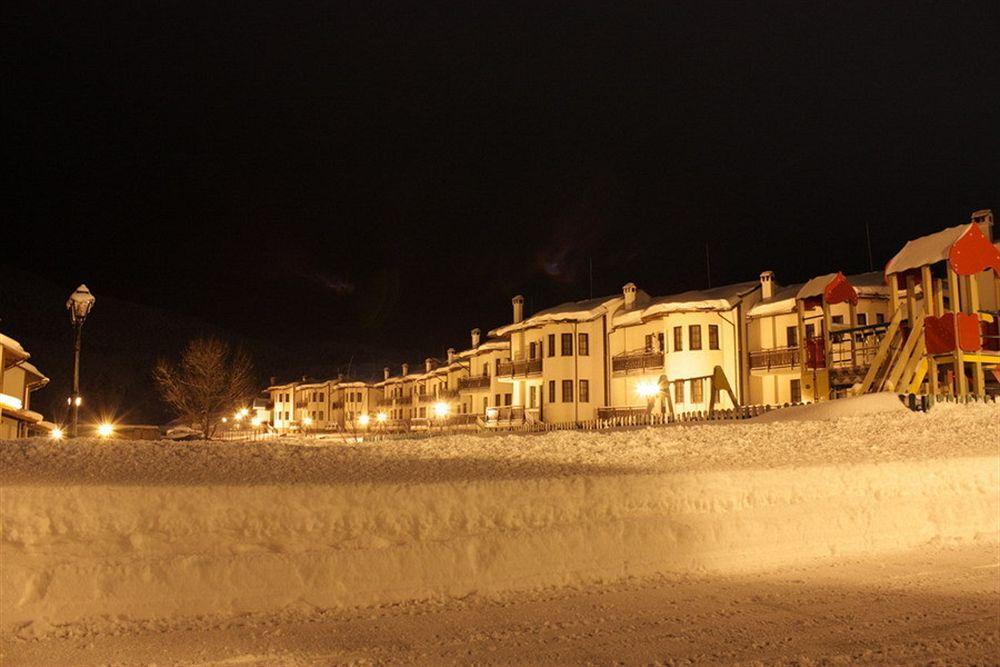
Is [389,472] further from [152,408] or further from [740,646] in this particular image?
[152,408]

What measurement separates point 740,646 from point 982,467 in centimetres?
883

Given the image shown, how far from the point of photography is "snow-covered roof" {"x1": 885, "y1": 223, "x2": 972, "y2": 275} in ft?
74.7

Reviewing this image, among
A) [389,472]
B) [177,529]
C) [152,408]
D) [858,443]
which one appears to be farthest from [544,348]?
[152,408]

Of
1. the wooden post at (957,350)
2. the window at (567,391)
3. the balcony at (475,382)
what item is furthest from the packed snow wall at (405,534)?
the balcony at (475,382)

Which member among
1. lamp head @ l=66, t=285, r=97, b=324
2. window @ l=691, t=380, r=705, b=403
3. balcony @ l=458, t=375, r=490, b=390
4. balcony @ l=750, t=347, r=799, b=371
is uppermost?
balcony @ l=458, t=375, r=490, b=390

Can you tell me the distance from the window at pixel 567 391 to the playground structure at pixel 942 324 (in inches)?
963

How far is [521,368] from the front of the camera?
170 ft

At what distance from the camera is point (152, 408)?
123 metres

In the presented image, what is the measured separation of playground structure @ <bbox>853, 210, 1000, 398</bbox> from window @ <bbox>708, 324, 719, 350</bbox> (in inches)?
625

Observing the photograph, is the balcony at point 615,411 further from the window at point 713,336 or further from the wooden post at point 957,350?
the wooden post at point 957,350

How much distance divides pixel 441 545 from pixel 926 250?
66.4ft

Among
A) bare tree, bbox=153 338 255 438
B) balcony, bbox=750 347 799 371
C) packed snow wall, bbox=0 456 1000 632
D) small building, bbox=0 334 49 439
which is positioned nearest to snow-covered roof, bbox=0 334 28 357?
small building, bbox=0 334 49 439

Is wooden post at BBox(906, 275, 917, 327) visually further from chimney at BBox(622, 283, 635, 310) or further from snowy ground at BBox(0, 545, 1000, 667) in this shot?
chimney at BBox(622, 283, 635, 310)

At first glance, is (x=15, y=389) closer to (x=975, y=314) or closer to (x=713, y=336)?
(x=713, y=336)
